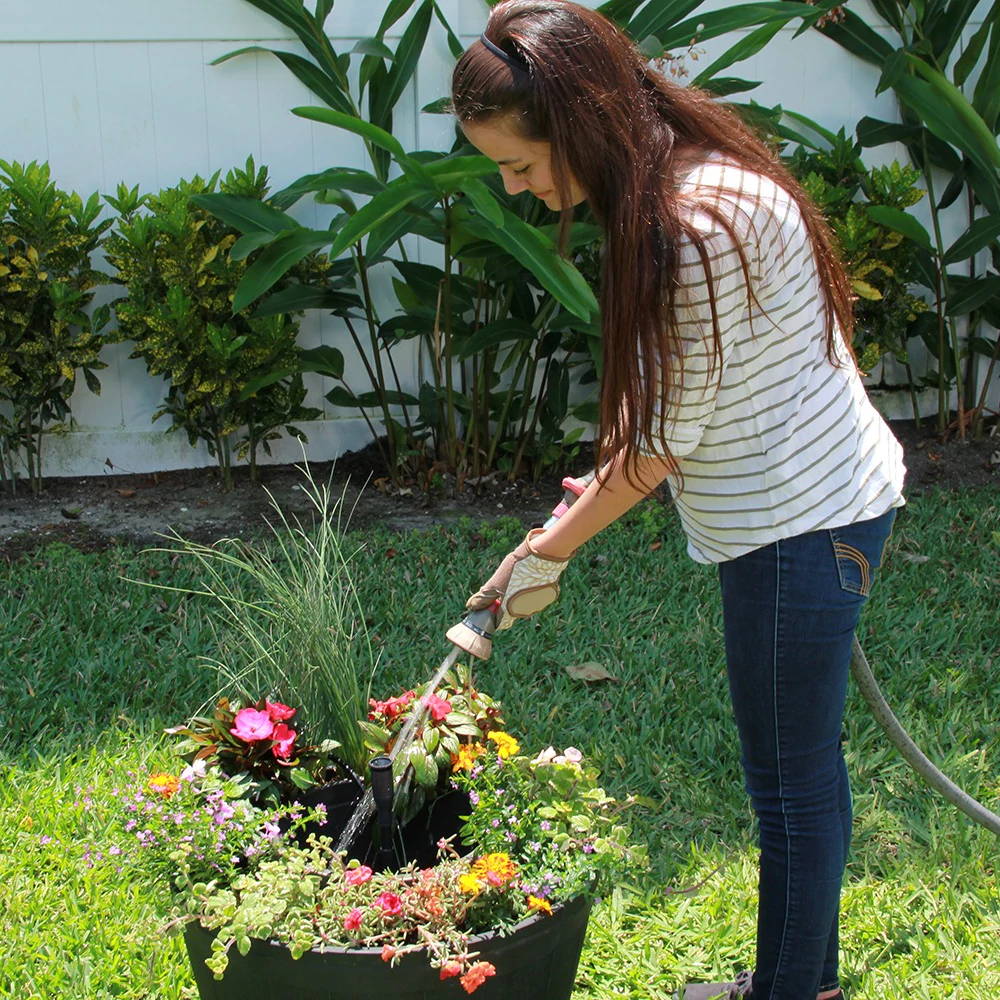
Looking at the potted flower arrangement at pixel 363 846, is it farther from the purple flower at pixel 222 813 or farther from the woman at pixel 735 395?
the woman at pixel 735 395

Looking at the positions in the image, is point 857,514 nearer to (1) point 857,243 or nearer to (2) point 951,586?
(2) point 951,586

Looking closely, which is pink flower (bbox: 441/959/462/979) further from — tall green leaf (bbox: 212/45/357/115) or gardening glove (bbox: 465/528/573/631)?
tall green leaf (bbox: 212/45/357/115)

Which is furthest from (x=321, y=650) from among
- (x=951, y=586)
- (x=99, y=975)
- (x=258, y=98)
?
(x=258, y=98)

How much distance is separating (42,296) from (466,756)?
3322 millimetres

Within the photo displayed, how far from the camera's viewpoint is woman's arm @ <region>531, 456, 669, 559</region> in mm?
1736

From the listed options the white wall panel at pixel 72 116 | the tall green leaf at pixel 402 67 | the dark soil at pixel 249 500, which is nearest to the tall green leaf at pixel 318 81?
the tall green leaf at pixel 402 67

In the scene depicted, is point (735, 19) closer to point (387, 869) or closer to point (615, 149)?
point (615, 149)

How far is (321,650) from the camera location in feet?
7.71

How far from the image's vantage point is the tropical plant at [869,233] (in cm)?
497

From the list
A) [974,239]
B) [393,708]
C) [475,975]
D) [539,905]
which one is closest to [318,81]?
[974,239]

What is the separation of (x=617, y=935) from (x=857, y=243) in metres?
3.43

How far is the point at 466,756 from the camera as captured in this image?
206 centimetres

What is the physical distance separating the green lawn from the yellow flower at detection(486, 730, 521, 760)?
2.06 feet

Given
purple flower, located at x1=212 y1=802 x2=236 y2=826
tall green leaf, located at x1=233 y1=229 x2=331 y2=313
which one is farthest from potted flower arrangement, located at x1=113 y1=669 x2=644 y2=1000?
tall green leaf, located at x1=233 y1=229 x2=331 y2=313
